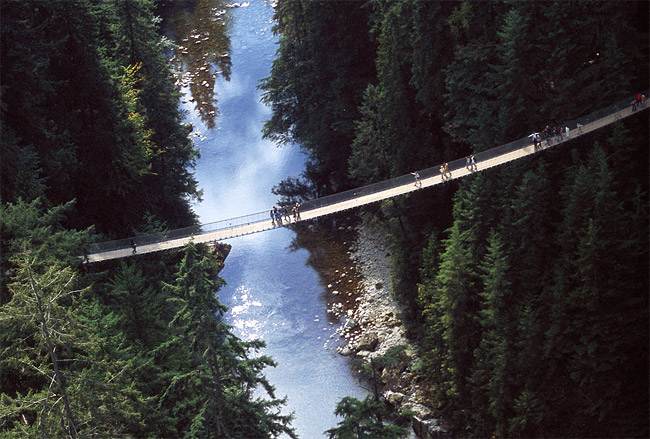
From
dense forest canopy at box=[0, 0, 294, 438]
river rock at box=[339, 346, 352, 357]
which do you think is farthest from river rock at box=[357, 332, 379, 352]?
dense forest canopy at box=[0, 0, 294, 438]

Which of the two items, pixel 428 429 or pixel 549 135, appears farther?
pixel 428 429

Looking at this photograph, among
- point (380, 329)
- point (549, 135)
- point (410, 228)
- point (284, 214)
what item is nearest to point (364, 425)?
point (284, 214)

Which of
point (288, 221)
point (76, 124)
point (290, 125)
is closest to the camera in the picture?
point (288, 221)

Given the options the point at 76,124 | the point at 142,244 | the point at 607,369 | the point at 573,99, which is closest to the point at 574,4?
the point at 573,99

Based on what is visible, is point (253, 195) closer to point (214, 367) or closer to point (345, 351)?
point (345, 351)

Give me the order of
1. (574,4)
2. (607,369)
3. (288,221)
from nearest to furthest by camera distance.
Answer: (607,369) < (574,4) < (288,221)

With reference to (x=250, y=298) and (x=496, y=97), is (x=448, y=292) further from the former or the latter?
(x=250, y=298)

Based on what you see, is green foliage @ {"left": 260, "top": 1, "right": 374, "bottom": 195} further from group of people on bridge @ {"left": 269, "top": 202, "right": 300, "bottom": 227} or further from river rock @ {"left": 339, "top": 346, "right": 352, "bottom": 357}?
river rock @ {"left": 339, "top": 346, "right": 352, "bottom": 357}
